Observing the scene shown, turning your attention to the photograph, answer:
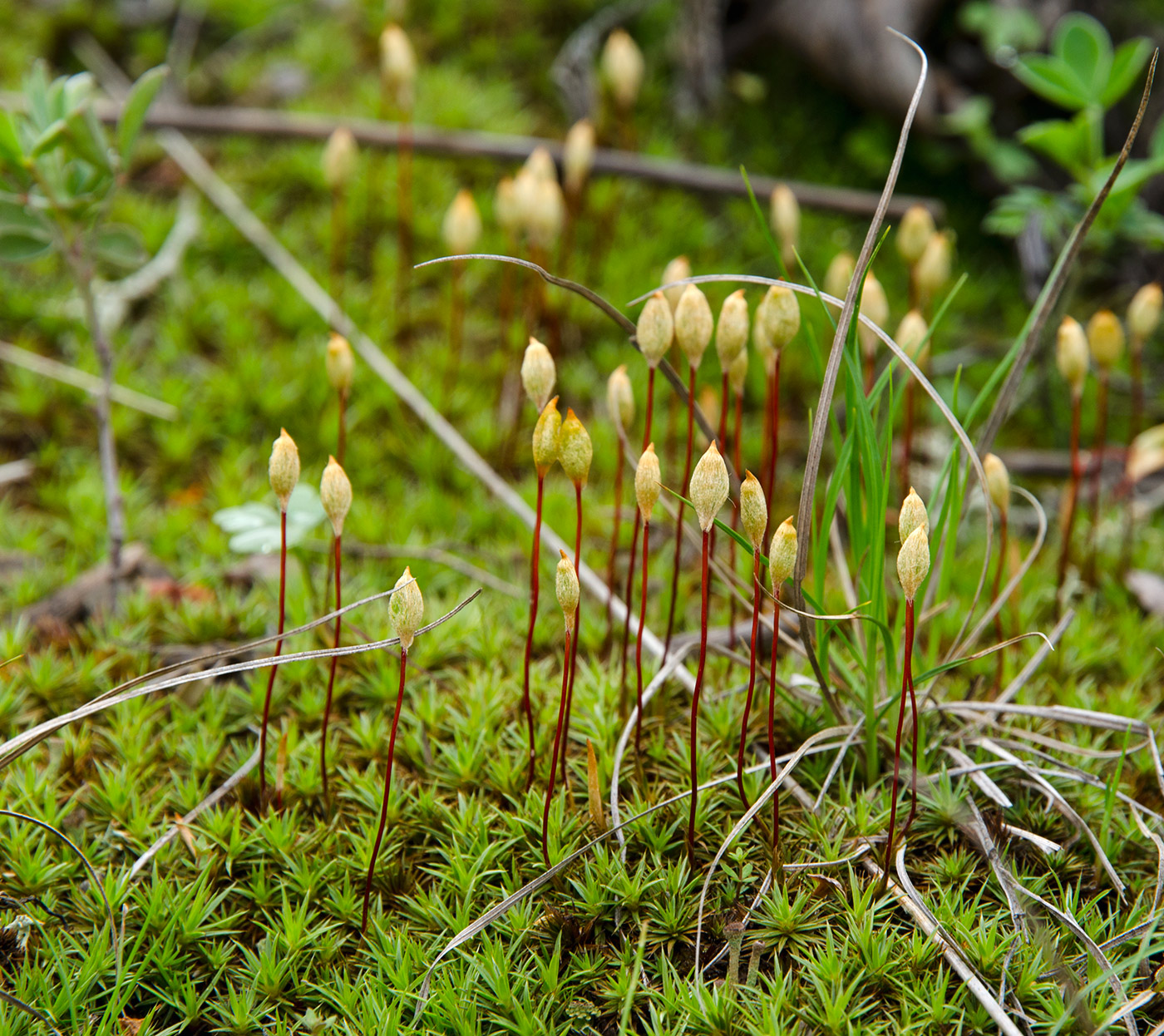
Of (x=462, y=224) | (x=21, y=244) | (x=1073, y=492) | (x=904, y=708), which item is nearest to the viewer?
(x=904, y=708)

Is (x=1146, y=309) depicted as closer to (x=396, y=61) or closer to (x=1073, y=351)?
(x=1073, y=351)

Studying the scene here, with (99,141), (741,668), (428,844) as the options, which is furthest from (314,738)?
(99,141)

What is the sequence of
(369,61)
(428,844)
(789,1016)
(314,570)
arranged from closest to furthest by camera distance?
(789,1016) → (428,844) → (314,570) → (369,61)

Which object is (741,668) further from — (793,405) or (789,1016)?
(793,405)

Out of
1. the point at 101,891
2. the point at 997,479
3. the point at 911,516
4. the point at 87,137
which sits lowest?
the point at 101,891

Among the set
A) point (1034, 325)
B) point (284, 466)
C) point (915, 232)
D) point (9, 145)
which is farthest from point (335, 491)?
point (915, 232)

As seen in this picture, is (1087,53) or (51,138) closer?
(51,138)

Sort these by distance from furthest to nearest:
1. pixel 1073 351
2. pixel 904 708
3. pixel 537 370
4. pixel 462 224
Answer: pixel 462 224 → pixel 1073 351 → pixel 537 370 → pixel 904 708

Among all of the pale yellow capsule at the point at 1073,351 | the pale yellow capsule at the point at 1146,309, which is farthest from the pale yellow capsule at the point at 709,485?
the pale yellow capsule at the point at 1146,309
